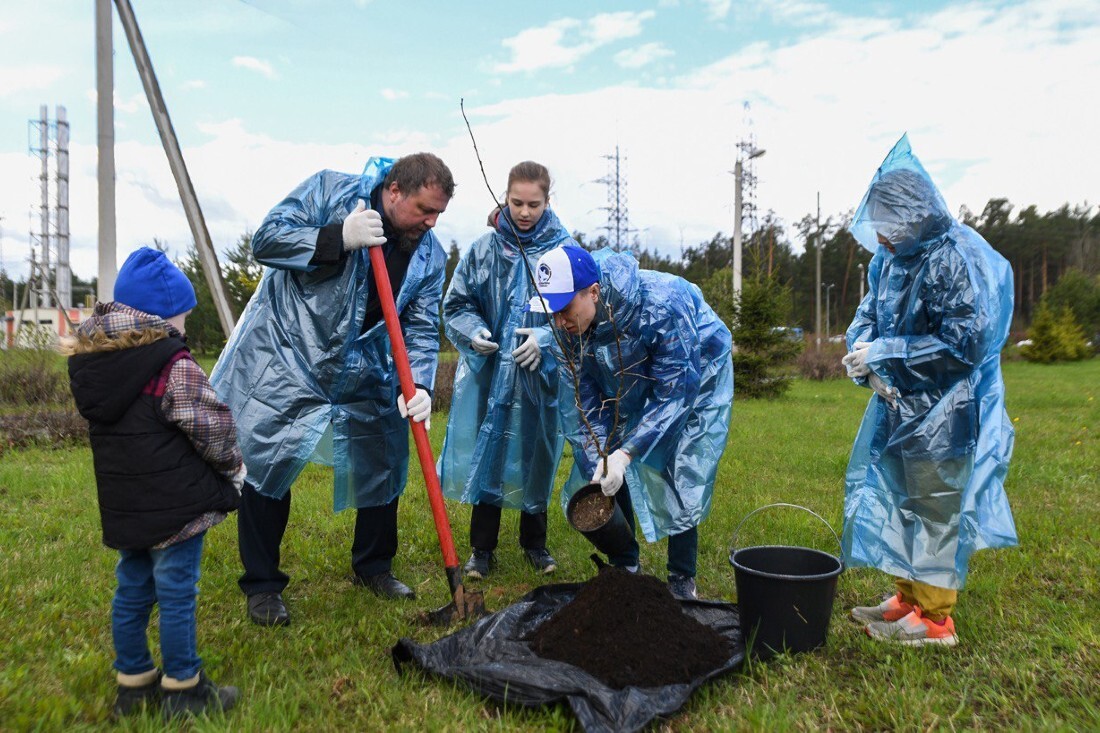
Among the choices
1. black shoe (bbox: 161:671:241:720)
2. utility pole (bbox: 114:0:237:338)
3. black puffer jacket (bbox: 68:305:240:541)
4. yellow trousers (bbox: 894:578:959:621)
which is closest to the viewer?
black puffer jacket (bbox: 68:305:240:541)

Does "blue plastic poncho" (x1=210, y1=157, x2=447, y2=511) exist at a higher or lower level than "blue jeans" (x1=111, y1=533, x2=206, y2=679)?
higher

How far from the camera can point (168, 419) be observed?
2309 millimetres

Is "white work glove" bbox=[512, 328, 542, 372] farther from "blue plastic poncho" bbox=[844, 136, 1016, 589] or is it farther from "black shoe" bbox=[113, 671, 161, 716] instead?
"black shoe" bbox=[113, 671, 161, 716]

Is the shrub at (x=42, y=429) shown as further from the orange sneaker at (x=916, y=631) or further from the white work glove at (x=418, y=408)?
the orange sneaker at (x=916, y=631)

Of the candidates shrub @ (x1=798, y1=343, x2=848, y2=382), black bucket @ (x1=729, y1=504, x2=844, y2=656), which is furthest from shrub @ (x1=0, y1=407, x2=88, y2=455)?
shrub @ (x1=798, y1=343, x2=848, y2=382)

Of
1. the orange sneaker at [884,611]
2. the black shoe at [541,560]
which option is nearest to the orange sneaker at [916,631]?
the orange sneaker at [884,611]

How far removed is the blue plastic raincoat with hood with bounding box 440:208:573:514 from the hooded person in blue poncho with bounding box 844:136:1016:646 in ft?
4.98

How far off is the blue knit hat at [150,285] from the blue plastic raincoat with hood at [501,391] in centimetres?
172

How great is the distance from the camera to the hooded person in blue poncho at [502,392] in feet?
12.7

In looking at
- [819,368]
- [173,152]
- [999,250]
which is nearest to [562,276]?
[173,152]

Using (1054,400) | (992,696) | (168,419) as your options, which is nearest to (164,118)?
(168,419)

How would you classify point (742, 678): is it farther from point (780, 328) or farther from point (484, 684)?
point (780, 328)

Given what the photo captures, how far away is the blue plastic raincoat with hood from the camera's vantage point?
12.8 feet

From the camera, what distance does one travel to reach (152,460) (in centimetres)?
230
